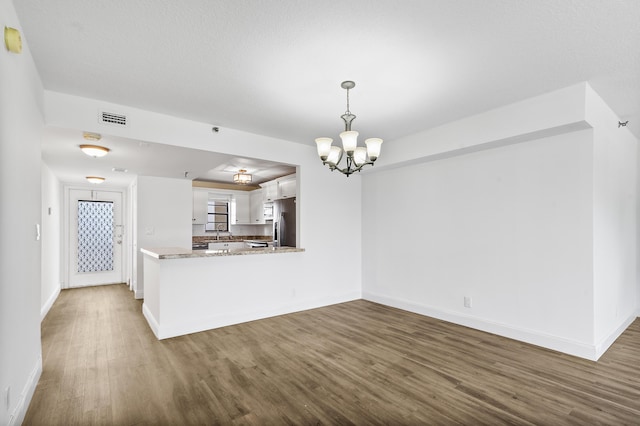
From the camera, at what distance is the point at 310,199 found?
5043 mm

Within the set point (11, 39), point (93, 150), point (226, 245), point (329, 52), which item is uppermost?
point (329, 52)

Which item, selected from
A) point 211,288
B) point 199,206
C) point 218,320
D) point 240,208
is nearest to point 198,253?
point 211,288

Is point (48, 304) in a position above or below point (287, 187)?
below

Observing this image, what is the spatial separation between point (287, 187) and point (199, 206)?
2.53m

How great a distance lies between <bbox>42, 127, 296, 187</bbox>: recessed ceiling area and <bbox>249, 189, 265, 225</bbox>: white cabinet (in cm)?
141

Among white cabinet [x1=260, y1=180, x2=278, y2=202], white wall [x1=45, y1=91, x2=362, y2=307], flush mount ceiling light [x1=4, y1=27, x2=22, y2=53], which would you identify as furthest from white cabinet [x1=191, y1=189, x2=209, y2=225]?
flush mount ceiling light [x1=4, y1=27, x2=22, y2=53]

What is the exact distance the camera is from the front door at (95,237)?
6961 mm

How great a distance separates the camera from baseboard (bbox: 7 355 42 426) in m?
1.96

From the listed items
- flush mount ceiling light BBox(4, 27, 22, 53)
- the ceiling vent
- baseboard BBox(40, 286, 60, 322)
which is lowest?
baseboard BBox(40, 286, 60, 322)

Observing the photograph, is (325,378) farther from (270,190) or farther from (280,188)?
(270,190)

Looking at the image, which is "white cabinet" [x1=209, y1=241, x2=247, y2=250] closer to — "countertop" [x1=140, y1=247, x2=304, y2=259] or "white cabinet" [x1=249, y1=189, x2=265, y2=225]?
"white cabinet" [x1=249, y1=189, x2=265, y2=225]

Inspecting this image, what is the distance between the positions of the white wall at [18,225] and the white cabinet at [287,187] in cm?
424

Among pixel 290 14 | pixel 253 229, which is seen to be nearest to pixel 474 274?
pixel 290 14

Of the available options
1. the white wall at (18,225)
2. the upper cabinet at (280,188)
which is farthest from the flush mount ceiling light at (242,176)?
the white wall at (18,225)
